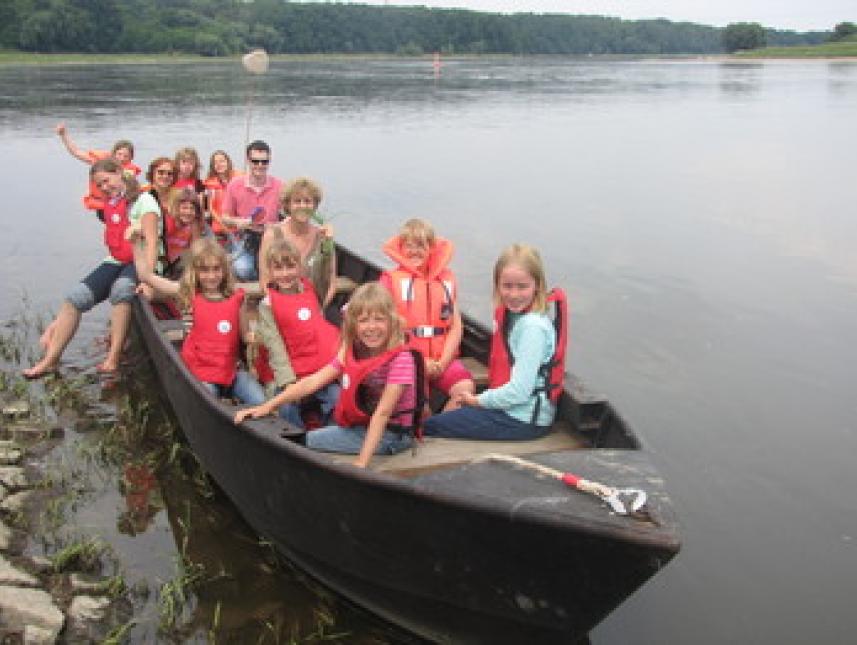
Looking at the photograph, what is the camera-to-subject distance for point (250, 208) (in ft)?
25.2

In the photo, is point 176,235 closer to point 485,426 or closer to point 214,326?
point 214,326

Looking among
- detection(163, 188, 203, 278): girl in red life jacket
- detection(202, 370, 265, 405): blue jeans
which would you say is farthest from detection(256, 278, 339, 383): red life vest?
detection(163, 188, 203, 278): girl in red life jacket

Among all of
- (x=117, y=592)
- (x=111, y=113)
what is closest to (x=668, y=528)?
(x=117, y=592)

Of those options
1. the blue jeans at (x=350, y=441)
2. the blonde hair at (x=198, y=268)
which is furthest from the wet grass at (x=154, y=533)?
the blonde hair at (x=198, y=268)

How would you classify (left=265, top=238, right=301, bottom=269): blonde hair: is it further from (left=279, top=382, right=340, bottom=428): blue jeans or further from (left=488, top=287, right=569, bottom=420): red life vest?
(left=488, top=287, right=569, bottom=420): red life vest

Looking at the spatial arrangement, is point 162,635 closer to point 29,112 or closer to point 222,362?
point 222,362

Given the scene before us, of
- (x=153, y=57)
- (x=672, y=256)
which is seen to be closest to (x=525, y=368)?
(x=672, y=256)

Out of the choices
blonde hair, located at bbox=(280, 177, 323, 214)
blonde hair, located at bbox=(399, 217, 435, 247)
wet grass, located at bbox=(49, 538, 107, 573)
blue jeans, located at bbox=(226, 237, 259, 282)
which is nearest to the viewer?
wet grass, located at bbox=(49, 538, 107, 573)

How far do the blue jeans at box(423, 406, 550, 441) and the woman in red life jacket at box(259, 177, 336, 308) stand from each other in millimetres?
2158

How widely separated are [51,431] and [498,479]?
394 centimetres

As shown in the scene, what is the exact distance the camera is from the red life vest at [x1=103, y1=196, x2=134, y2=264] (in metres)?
6.91

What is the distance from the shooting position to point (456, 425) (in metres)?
4.44

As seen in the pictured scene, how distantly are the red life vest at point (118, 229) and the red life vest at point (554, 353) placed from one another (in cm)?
366

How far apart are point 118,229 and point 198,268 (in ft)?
7.00
